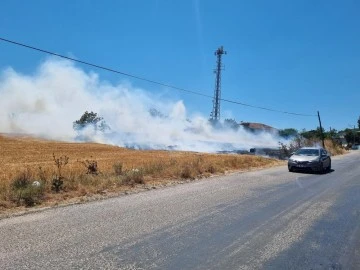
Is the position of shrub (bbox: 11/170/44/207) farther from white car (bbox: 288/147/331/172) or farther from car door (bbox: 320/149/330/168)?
car door (bbox: 320/149/330/168)

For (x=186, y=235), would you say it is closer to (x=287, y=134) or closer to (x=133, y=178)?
(x=133, y=178)

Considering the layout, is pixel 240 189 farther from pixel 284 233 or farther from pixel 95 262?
pixel 95 262

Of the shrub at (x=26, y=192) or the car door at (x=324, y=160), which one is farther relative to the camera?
the car door at (x=324, y=160)

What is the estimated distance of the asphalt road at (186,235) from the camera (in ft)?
18.8

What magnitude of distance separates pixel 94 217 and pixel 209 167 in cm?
1308

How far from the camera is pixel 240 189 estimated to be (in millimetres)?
14289

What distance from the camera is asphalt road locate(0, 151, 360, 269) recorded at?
18.8 feet

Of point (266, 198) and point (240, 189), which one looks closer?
point (266, 198)

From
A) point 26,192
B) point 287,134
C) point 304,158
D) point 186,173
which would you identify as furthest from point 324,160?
point 287,134

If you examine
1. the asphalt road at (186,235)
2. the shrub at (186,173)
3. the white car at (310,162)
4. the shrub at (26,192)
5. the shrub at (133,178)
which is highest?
the white car at (310,162)

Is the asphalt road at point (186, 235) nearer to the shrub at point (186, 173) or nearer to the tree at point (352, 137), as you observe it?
the shrub at point (186, 173)

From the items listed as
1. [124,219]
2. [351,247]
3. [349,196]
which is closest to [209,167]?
[349,196]

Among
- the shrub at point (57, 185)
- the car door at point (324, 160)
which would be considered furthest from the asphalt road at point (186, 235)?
the car door at point (324, 160)

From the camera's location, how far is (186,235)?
23.9ft
